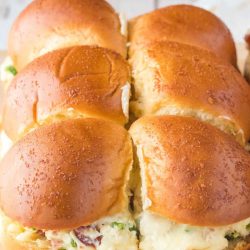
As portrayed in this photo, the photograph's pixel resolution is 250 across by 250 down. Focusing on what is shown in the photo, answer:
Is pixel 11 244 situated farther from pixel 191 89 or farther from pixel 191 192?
pixel 191 89

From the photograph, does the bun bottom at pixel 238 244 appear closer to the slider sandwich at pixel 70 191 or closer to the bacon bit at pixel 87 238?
the slider sandwich at pixel 70 191

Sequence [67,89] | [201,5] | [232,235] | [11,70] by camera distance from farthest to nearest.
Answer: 1. [201,5]
2. [11,70]
3. [67,89]
4. [232,235]


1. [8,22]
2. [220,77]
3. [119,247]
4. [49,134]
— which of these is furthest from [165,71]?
[8,22]

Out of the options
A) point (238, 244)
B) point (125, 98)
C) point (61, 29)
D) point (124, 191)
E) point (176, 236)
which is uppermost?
point (61, 29)

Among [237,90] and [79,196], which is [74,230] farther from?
[237,90]

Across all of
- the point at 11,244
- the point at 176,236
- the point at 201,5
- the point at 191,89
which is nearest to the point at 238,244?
the point at 176,236

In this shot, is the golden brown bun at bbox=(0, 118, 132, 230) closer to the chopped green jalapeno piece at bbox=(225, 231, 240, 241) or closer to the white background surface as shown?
the chopped green jalapeno piece at bbox=(225, 231, 240, 241)
